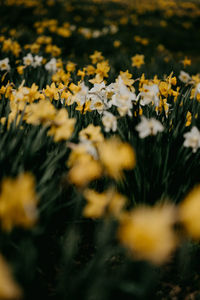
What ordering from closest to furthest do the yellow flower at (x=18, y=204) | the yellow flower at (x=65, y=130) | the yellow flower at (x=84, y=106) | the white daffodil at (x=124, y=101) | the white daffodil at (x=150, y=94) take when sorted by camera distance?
1. the yellow flower at (x=18, y=204)
2. the yellow flower at (x=65, y=130)
3. the white daffodil at (x=124, y=101)
4. the white daffodil at (x=150, y=94)
5. the yellow flower at (x=84, y=106)

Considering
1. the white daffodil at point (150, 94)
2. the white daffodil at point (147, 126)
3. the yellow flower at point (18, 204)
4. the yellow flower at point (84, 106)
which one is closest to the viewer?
the yellow flower at point (18, 204)

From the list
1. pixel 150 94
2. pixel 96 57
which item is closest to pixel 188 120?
pixel 150 94

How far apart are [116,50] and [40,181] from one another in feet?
19.0

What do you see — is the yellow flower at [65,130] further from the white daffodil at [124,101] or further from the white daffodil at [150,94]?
the white daffodil at [150,94]

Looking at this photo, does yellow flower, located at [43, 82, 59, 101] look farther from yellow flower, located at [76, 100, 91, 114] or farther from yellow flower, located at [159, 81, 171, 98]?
yellow flower, located at [159, 81, 171, 98]

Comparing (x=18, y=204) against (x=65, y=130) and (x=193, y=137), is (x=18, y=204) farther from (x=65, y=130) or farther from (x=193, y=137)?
(x=193, y=137)

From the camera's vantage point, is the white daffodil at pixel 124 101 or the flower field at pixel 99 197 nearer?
the flower field at pixel 99 197

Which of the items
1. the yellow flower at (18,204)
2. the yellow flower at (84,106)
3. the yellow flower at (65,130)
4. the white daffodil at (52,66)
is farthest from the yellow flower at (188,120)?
the white daffodil at (52,66)

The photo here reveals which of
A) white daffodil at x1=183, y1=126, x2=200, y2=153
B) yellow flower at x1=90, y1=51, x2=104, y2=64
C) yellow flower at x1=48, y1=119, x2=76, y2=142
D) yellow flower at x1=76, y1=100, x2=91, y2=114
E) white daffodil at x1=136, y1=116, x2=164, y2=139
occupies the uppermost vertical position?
yellow flower at x1=48, y1=119, x2=76, y2=142

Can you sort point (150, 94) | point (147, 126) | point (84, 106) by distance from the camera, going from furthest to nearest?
1. point (84, 106)
2. point (150, 94)
3. point (147, 126)

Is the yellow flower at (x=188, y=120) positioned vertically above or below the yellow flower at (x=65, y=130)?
below

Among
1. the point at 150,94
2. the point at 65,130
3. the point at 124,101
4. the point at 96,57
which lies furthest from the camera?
the point at 96,57

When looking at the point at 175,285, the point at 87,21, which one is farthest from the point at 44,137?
the point at 87,21

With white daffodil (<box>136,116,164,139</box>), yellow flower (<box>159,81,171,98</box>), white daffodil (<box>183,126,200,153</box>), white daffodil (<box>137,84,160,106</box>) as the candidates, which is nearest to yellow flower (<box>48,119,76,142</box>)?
white daffodil (<box>136,116,164,139</box>)
